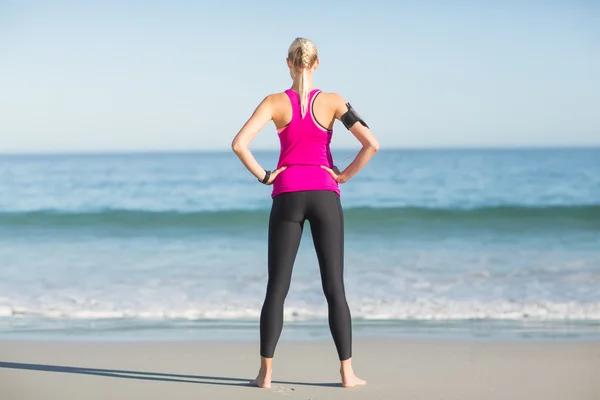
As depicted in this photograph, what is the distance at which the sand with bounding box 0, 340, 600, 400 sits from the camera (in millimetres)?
3947

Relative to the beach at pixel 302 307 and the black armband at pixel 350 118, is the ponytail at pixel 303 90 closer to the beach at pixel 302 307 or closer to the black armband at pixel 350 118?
the black armband at pixel 350 118

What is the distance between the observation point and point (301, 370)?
14.5 feet

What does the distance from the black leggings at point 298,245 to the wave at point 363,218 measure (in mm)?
11137

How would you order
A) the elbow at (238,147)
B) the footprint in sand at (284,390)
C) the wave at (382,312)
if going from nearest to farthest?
the elbow at (238,147) → the footprint in sand at (284,390) → the wave at (382,312)

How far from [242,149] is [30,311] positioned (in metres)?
3.70

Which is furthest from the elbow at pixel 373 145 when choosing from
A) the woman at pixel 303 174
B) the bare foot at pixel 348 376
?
the bare foot at pixel 348 376

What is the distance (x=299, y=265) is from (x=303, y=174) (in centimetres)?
522

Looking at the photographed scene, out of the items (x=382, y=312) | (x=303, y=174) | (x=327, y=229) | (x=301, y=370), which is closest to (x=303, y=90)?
(x=303, y=174)

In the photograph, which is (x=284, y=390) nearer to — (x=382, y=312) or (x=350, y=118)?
(x=350, y=118)

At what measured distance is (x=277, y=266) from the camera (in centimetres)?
378

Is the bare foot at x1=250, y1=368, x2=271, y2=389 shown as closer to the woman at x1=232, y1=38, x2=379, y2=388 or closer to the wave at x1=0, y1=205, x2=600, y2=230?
the woman at x1=232, y1=38, x2=379, y2=388

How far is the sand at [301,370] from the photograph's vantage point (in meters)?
3.95

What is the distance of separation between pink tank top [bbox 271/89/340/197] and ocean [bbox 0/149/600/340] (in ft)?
6.21

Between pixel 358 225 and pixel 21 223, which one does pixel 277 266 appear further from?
pixel 21 223
